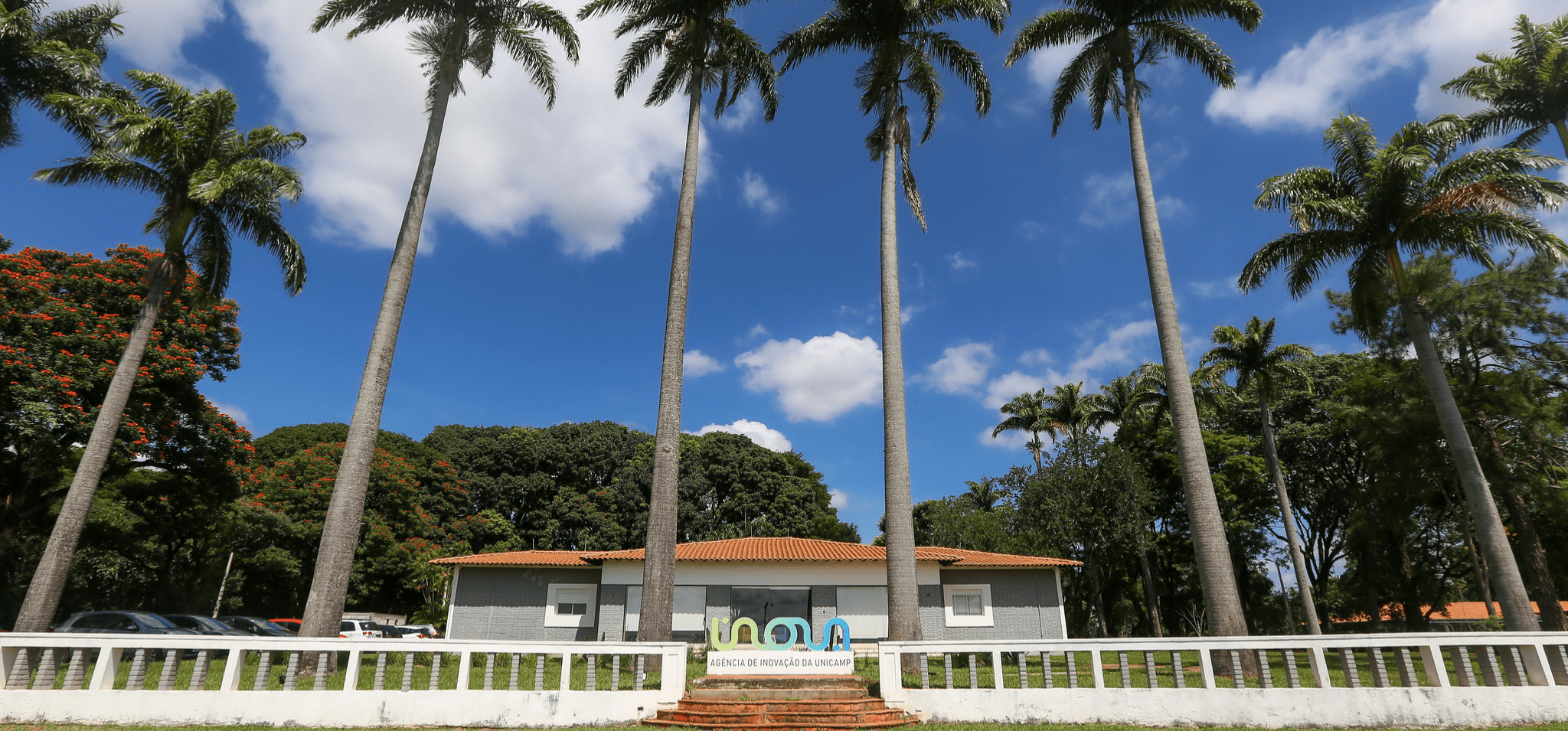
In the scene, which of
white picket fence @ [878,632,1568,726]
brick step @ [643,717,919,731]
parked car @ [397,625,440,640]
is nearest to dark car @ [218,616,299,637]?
parked car @ [397,625,440,640]

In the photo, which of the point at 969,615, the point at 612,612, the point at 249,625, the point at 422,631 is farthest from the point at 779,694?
the point at 422,631

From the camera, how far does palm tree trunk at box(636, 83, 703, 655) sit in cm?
1317

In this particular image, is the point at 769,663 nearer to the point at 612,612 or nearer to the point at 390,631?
the point at 612,612

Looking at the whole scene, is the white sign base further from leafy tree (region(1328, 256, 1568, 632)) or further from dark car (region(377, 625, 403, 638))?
dark car (region(377, 625, 403, 638))

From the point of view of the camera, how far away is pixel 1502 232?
52.4 ft

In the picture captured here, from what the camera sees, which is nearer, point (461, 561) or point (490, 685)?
point (490, 685)

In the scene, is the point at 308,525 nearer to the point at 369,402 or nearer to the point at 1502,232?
the point at 369,402

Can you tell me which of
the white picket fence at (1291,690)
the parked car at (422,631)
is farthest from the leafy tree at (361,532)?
the white picket fence at (1291,690)

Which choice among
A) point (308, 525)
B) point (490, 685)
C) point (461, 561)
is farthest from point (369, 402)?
point (308, 525)

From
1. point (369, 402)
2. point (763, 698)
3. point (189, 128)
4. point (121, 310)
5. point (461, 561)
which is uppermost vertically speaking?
point (189, 128)

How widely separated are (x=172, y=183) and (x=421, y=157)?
6.19 metres

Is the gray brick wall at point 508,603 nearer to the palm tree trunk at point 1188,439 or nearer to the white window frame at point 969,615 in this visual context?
the white window frame at point 969,615

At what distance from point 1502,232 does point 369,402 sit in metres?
24.0

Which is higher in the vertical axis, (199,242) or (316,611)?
(199,242)
